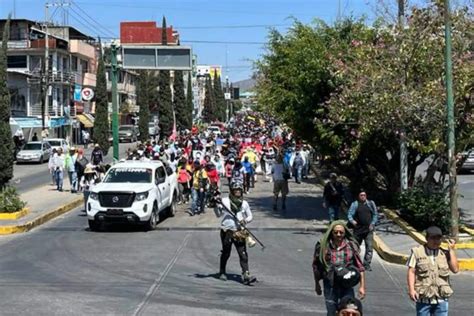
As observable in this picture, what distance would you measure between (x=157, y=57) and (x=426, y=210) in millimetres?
15932

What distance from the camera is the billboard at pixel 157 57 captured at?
3009 centimetres

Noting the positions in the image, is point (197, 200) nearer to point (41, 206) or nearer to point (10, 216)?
point (41, 206)

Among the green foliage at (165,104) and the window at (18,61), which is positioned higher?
the window at (18,61)

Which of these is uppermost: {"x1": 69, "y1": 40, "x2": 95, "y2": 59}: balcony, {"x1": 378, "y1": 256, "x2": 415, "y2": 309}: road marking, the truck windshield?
{"x1": 69, "y1": 40, "x2": 95, "y2": 59}: balcony

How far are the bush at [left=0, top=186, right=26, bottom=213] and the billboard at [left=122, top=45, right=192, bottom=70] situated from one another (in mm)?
9918

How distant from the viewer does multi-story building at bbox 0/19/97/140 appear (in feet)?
225

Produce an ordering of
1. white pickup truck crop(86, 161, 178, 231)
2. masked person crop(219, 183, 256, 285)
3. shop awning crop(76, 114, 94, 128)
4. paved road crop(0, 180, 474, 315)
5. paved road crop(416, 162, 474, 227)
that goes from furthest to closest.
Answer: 1. shop awning crop(76, 114, 94, 128)
2. paved road crop(416, 162, 474, 227)
3. white pickup truck crop(86, 161, 178, 231)
4. masked person crop(219, 183, 256, 285)
5. paved road crop(0, 180, 474, 315)

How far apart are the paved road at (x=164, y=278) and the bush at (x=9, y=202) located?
235 cm

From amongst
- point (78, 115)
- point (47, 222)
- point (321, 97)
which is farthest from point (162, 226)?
point (78, 115)

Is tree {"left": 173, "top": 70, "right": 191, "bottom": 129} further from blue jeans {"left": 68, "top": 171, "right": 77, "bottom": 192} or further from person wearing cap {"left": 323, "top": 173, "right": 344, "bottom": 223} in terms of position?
person wearing cap {"left": 323, "top": 173, "right": 344, "bottom": 223}

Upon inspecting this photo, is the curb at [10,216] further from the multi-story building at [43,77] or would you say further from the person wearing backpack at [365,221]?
the multi-story building at [43,77]

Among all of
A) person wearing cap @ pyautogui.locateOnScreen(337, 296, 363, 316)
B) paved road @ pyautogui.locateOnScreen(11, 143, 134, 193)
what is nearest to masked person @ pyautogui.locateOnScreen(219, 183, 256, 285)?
person wearing cap @ pyautogui.locateOnScreen(337, 296, 363, 316)

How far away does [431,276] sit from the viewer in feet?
24.6

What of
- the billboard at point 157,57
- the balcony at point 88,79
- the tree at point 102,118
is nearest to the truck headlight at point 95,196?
the billboard at point 157,57
